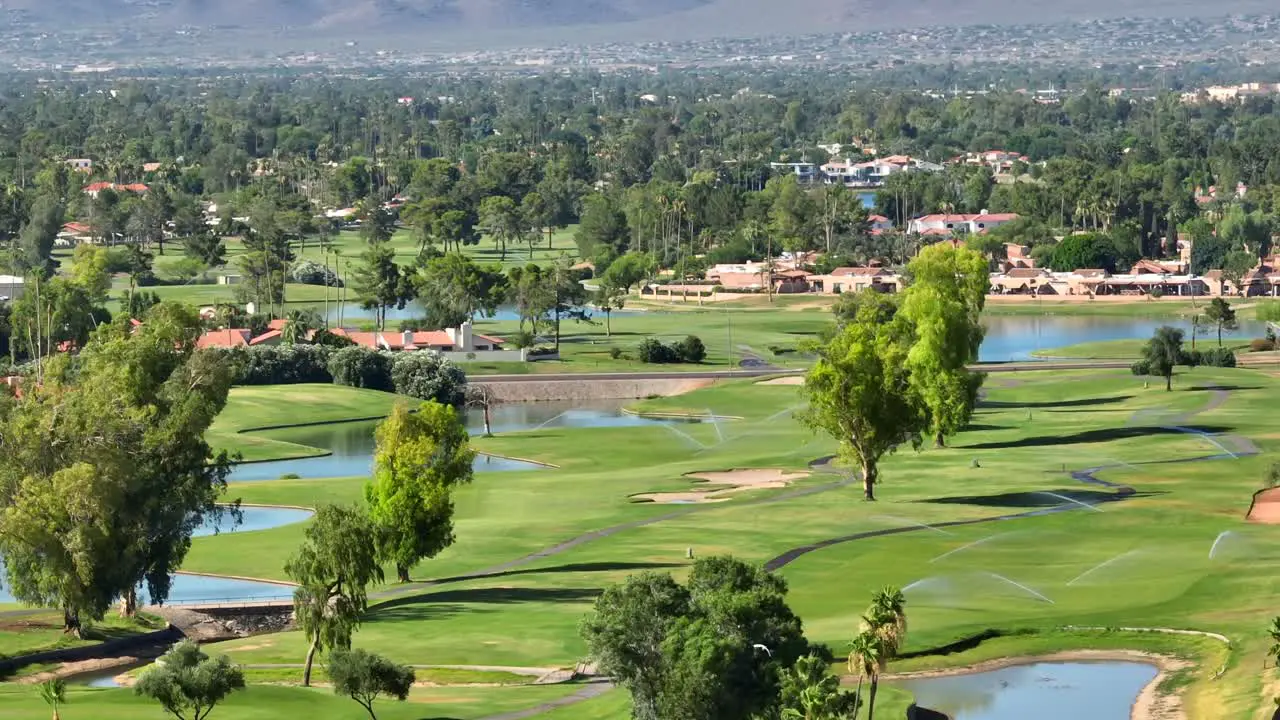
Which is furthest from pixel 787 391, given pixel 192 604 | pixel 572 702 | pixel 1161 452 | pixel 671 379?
pixel 572 702

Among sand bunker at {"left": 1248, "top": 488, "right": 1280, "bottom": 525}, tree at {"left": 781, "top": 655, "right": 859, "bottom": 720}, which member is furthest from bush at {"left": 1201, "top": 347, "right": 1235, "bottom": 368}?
tree at {"left": 781, "top": 655, "right": 859, "bottom": 720}

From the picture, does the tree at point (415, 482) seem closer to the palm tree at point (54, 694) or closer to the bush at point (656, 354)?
the palm tree at point (54, 694)

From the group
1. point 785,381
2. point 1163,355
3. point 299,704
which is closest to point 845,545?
point 299,704

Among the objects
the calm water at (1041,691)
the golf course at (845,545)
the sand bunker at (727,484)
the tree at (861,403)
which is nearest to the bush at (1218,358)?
the golf course at (845,545)

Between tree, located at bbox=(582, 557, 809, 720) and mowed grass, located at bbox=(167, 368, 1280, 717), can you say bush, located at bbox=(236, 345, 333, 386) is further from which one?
tree, located at bbox=(582, 557, 809, 720)

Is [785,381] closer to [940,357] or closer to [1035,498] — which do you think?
[940,357]

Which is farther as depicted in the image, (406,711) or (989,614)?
(989,614)

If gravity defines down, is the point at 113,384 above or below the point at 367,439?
above

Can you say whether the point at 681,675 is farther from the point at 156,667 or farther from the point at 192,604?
the point at 192,604
